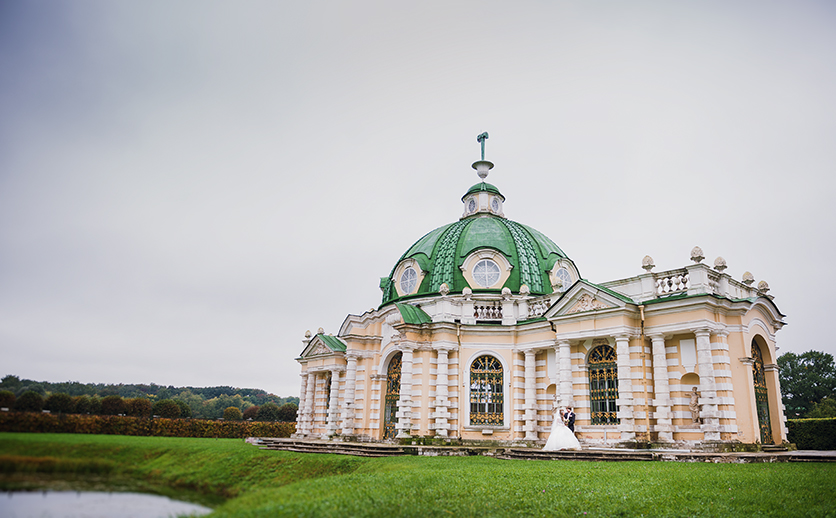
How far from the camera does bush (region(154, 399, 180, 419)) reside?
8.74 metres

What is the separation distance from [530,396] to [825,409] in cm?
3647

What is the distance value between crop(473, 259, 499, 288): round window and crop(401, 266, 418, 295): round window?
362 cm

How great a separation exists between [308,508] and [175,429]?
3751 mm

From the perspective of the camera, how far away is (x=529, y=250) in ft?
101

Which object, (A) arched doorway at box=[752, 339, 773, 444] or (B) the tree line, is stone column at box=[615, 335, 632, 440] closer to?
(A) arched doorway at box=[752, 339, 773, 444]

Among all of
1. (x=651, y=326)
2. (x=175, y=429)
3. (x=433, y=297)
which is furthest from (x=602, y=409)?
(x=175, y=429)

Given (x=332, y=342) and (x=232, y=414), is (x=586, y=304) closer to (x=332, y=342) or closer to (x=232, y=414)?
(x=332, y=342)

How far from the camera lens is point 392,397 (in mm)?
Answer: 27203

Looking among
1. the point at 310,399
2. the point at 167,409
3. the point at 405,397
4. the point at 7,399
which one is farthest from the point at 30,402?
the point at 310,399

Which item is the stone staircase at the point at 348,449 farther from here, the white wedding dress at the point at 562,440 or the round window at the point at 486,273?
the round window at the point at 486,273

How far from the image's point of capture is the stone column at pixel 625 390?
1972 cm

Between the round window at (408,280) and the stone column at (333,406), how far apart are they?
20.3 feet

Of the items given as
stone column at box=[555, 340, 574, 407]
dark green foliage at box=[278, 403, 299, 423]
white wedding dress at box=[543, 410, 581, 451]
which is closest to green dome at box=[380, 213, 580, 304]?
stone column at box=[555, 340, 574, 407]

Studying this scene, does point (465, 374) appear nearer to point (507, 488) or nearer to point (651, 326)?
point (651, 326)
